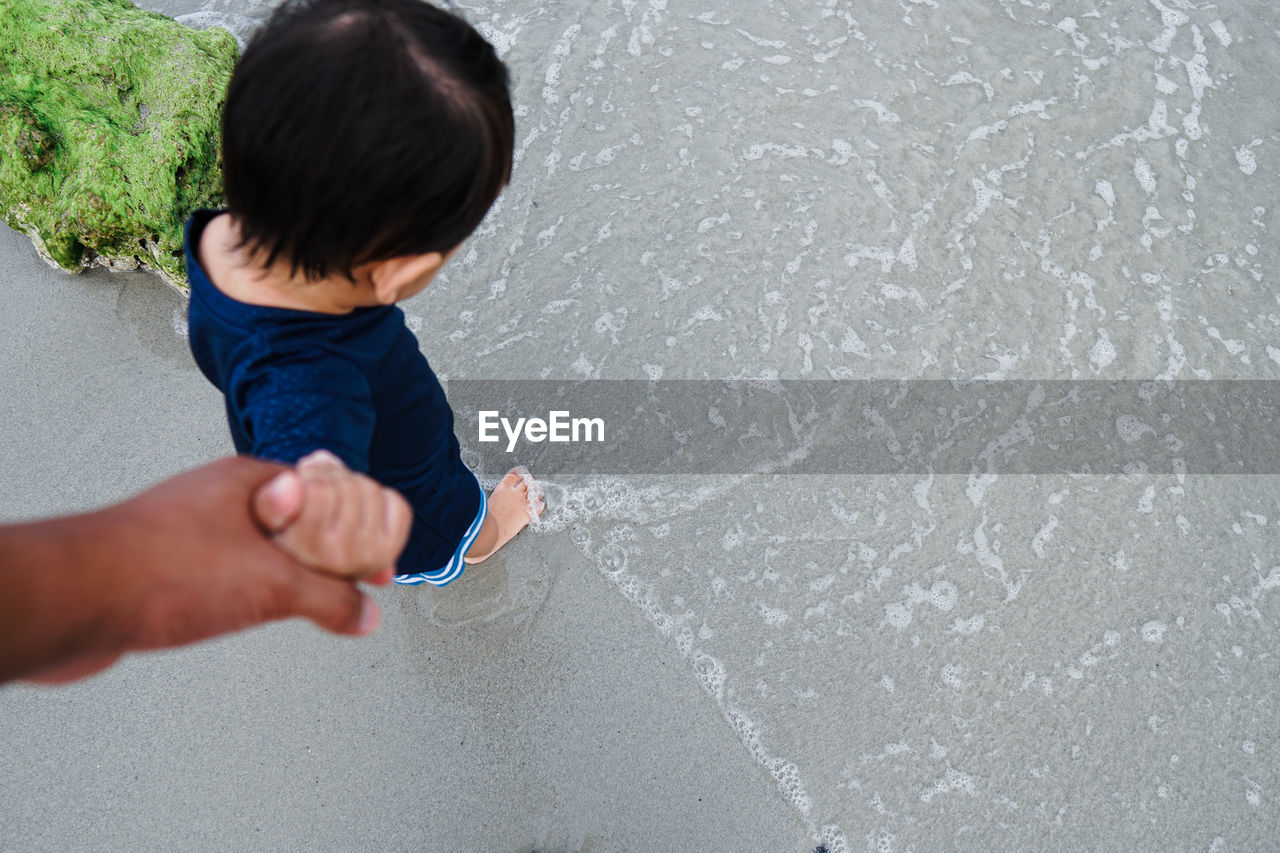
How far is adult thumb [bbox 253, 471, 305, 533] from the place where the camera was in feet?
2.42

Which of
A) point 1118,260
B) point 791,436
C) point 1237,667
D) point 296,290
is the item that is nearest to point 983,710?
point 1237,667

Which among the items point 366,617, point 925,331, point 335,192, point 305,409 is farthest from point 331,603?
point 925,331

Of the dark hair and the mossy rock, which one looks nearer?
the dark hair

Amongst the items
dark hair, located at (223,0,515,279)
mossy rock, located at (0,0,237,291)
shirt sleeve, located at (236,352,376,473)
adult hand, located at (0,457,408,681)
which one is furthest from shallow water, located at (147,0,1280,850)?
adult hand, located at (0,457,408,681)

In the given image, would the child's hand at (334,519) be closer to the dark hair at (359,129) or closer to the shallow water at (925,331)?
the dark hair at (359,129)

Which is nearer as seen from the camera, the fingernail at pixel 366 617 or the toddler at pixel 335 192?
the fingernail at pixel 366 617

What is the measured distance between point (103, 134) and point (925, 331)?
263 centimetres

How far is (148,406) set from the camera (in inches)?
95.5

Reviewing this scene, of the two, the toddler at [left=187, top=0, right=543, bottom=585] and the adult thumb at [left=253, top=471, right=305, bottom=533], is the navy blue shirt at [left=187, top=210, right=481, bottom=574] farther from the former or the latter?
the adult thumb at [left=253, top=471, right=305, bottom=533]

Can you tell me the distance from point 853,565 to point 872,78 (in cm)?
181

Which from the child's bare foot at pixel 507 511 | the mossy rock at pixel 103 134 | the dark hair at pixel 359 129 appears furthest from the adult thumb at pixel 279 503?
the mossy rock at pixel 103 134

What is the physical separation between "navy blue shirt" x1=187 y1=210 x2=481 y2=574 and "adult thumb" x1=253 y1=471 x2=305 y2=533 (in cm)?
22

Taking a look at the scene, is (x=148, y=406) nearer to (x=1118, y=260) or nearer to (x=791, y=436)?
(x=791, y=436)

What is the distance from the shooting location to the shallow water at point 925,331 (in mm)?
2045
